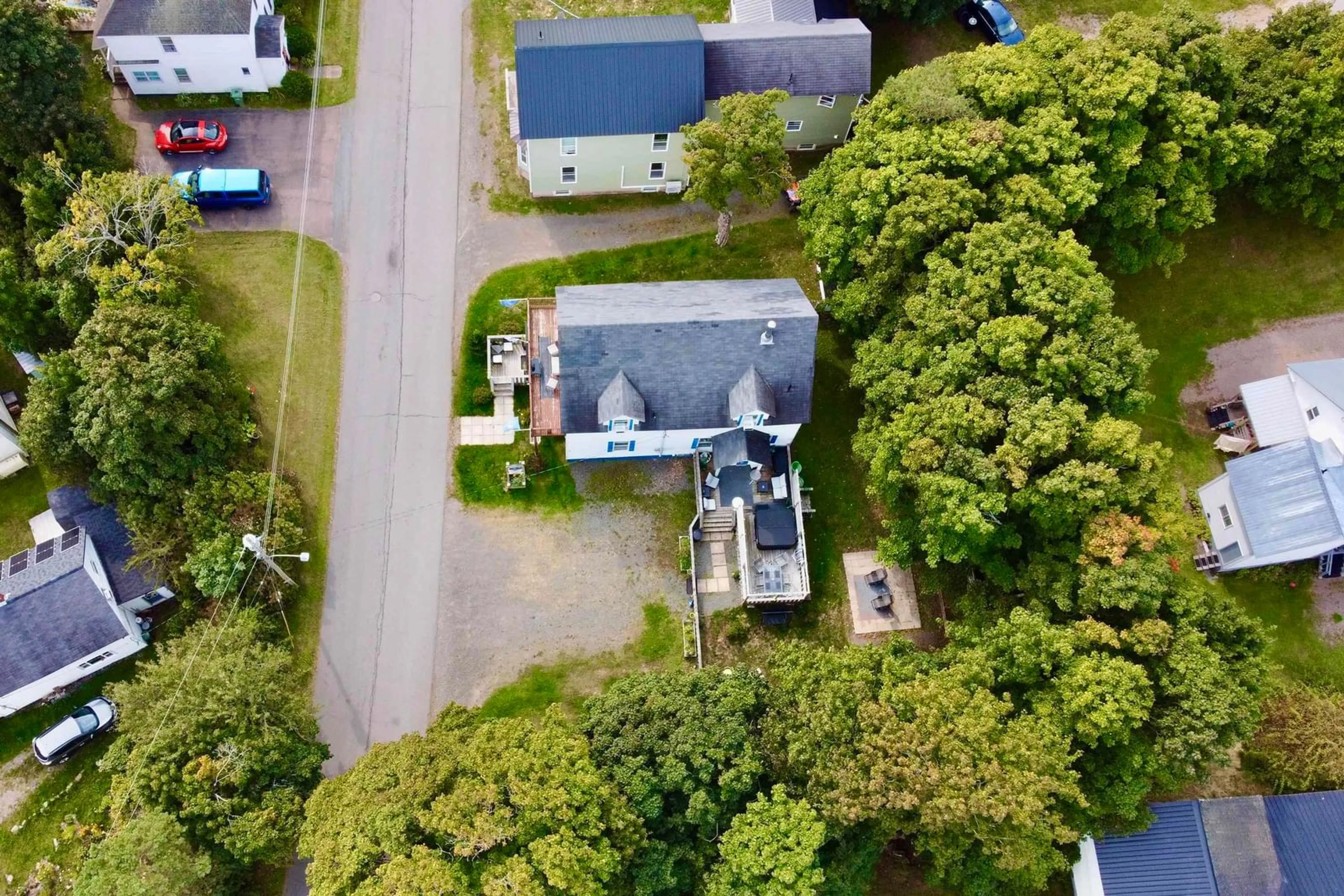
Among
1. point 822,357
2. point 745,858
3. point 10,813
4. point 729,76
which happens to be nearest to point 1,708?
point 10,813

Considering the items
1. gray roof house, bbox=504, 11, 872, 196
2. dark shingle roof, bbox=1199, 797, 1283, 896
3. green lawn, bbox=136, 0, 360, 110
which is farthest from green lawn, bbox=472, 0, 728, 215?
dark shingle roof, bbox=1199, 797, 1283, 896

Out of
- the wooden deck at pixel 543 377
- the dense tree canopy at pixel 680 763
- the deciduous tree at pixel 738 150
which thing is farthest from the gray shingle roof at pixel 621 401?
the dense tree canopy at pixel 680 763

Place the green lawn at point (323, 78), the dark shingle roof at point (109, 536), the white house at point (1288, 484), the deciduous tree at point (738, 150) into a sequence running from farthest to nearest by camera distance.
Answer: the green lawn at point (323, 78), the deciduous tree at point (738, 150), the white house at point (1288, 484), the dark shingle roof at point (109, 536)

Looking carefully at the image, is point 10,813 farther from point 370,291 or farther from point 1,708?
point 370,291

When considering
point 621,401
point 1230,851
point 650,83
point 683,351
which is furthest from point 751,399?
point 1230,851

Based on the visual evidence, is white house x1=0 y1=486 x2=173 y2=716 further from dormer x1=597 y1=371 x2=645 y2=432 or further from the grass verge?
dormer x1=597 y1=371 x2=645 y2=432

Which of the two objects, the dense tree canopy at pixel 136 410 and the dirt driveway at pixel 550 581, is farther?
the dirt driveway at pixel 550 581

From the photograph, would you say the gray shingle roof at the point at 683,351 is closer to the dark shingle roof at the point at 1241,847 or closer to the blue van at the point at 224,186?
the blue van at the point at 224,186
